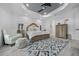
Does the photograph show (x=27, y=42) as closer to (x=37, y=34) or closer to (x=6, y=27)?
(x=37, y=34)

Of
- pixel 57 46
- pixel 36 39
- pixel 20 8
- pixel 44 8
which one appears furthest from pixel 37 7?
pixel 57 46

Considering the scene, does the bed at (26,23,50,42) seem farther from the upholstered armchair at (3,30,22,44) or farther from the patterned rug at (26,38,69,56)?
the upholstered armchair at (3,30,22,44)

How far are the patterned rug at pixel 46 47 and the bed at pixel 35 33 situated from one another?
0.09 meters

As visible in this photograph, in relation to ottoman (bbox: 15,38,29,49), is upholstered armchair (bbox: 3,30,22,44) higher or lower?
higher

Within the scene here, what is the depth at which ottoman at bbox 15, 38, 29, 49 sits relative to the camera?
2055mm

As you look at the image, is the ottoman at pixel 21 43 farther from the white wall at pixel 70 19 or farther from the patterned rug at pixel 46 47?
the white wall at pixel 70 19

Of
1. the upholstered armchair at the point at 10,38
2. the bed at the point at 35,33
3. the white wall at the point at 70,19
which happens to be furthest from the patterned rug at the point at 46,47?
the upholstered armchair at the point at 10,38

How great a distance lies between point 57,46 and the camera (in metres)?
2.07

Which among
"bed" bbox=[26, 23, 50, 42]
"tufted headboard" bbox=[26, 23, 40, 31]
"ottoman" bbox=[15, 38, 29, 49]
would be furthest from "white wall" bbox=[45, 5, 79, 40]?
"ottoman" bbox=[15, 38, 29, 49]

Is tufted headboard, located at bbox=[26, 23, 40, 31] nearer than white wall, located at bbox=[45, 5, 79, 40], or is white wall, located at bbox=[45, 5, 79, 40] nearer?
white wall, located at bbox=[45, 5, 79, 40]

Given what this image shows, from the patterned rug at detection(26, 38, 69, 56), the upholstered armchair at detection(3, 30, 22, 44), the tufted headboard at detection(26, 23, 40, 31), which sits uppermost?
the tufted headboard at detection(26, 23, 40, 31)

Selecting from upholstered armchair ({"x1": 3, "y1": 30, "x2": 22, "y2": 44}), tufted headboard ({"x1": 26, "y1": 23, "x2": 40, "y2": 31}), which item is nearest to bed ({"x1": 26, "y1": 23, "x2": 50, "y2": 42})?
tufted headboard ({"x1": 26, "y1": 23, "x2": 40, "y2": 31})

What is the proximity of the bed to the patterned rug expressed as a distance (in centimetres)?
9

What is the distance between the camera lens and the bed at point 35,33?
2.10m
